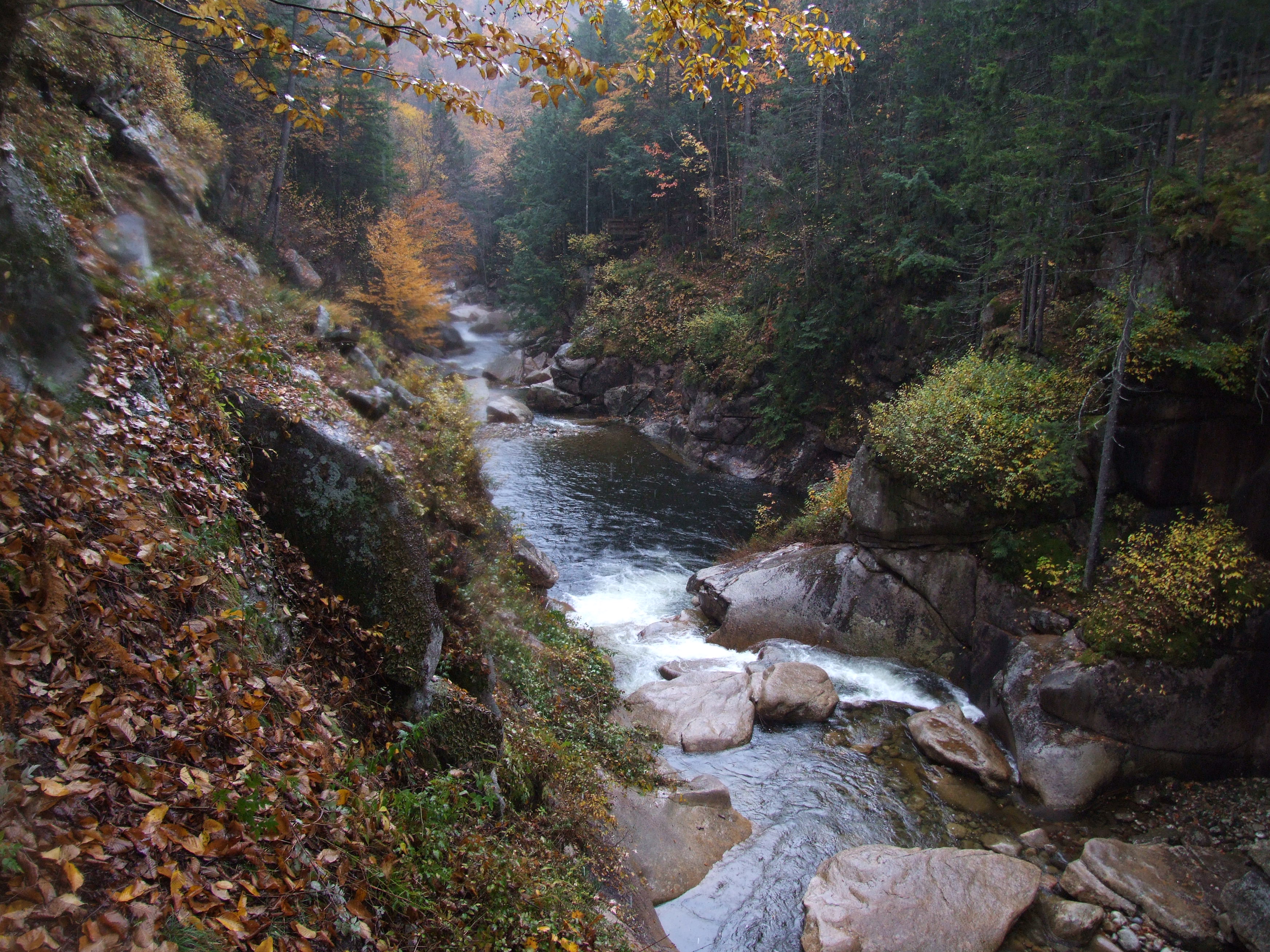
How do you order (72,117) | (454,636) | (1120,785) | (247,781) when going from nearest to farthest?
(247,781)
(454,636)
(1120,785)
(72,117)

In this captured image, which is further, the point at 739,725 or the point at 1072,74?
the point at 1072,74

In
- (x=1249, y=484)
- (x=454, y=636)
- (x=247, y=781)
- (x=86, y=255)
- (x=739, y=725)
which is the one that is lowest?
(x=739, y=725)

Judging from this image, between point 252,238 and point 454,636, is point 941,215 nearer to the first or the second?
point 454,636

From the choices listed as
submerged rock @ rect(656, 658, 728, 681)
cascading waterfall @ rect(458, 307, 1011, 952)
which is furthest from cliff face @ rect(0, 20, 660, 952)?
submerged rock @ rect(656, 658, 728, 681)

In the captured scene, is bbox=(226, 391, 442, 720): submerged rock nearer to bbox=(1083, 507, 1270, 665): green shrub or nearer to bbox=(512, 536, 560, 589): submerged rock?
bbox=(512, 536, 560, 589): submerged rock

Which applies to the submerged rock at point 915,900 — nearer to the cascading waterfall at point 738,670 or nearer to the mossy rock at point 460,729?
the cascading waterfall at point 738,670

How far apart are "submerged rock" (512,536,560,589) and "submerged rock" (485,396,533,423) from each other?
15110mm

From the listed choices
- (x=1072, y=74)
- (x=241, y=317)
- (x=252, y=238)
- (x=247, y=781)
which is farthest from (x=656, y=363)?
(x=247, y=781)

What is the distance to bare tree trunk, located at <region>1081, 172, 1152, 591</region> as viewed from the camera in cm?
907

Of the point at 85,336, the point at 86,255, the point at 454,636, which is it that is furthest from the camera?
the point at 454,636

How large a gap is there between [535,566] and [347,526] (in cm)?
822

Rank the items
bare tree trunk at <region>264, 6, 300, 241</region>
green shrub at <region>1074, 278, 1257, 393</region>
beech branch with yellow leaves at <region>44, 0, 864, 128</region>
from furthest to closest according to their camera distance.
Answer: bare tree trunk at <region>264, 6, 300, 241</region>, green shrub at <region>1074, 278, 1257, 393</region>, beech branch with yellow leaves at <region>44, 0, 864, 128</region>

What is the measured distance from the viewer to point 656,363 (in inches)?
1228

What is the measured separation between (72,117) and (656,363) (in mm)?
23599
